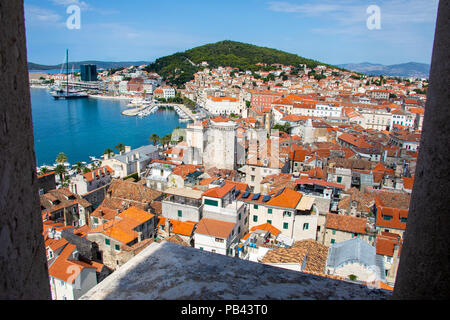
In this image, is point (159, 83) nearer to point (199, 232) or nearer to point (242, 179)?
point (242, 179)

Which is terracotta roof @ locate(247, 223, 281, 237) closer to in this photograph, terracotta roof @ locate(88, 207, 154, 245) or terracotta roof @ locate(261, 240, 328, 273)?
terracotta roof @ locate(261, 240, 328, 273)

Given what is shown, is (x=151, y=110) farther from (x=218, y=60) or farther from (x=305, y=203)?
(x=305, y=203)

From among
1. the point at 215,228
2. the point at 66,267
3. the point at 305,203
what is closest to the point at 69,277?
the point at 66,267

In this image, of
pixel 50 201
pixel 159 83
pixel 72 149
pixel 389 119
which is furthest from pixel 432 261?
pixel 159 83

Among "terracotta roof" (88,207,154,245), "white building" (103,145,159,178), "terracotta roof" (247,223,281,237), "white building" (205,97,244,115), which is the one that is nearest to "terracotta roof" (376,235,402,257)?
"terracotta roof" (247,223,281,237)

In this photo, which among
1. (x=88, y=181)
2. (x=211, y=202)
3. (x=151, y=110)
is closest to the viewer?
(x=211, y=202)

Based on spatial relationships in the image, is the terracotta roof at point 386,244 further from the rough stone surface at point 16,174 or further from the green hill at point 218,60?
the green hill at point 218,60
